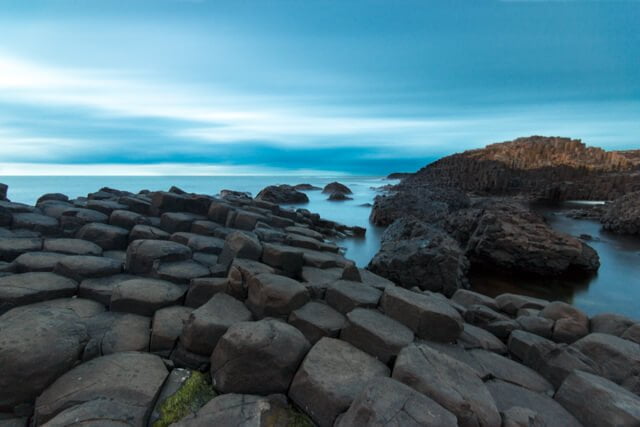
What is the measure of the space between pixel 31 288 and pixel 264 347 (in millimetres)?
2341

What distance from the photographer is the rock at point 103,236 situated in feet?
14.4

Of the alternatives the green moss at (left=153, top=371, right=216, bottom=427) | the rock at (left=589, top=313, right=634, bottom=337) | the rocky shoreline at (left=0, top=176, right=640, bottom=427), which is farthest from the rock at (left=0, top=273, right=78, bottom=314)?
the rock at (left=589, top=313, right=634, bottom=337)

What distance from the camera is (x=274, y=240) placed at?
4664mm

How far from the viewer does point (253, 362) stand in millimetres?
2086

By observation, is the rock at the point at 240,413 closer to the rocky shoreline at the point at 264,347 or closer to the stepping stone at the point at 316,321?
the rocky shoreline at the point at 264,347

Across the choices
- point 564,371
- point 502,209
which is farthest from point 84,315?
point 502,209

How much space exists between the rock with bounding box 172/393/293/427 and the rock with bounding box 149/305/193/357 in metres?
0.75

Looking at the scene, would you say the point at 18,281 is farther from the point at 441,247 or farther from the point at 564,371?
the point at 441,247

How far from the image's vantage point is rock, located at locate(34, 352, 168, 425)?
1.84 m

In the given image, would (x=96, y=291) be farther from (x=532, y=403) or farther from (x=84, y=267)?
(x=532, y=403)

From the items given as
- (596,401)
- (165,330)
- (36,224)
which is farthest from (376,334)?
(36,224)

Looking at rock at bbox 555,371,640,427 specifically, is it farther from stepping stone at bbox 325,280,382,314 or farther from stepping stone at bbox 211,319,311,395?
stepping stone at bbox 211,319,311,395

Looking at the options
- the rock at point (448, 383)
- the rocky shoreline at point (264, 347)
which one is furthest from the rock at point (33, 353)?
the rock at point (448, 383)

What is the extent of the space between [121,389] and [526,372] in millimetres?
2913
